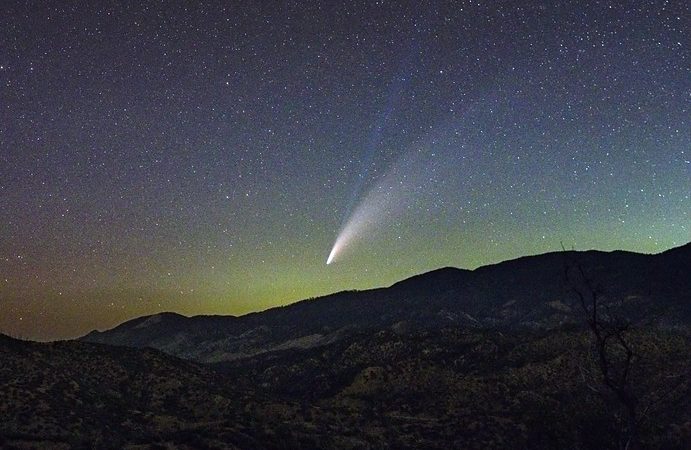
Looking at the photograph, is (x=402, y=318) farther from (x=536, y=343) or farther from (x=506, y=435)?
(x=506, y=435)

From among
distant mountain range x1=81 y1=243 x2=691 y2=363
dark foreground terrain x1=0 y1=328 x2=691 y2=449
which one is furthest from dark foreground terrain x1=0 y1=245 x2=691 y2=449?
distant mountain range x1=81 y1=243 x2=691 y2=363

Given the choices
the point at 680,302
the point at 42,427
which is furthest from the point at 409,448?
the point at 680,302

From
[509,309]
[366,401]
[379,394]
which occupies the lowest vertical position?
[366,401]

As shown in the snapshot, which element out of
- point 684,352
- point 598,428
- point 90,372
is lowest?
point 598,428

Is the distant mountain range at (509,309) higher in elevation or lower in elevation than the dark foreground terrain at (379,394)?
higher

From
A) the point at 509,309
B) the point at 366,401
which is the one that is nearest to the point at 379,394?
the point at 366,401

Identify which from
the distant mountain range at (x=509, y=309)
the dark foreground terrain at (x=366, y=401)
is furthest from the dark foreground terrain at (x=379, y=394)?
the distant mountain range at (x=509, y=309)

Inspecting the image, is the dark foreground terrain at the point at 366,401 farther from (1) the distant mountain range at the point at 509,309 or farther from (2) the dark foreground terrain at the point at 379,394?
(1) the distant mountain range at the point at 509,309

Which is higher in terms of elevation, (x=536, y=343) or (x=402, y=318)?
(x=402, y=318)

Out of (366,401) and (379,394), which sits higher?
(379,394)

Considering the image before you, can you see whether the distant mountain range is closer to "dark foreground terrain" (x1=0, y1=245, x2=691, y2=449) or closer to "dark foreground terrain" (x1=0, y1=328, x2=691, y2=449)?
"dark foreground terrain" (x1=0, y1=245, x2=691, y2=449)

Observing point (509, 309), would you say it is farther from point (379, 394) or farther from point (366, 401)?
point (366, 401)
